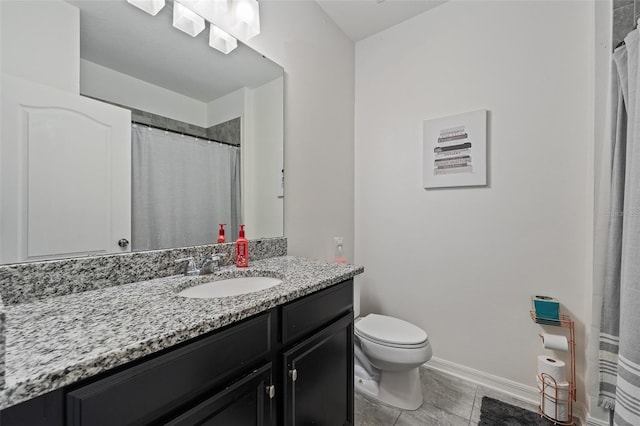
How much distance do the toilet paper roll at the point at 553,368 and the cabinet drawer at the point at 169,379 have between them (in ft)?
5.32

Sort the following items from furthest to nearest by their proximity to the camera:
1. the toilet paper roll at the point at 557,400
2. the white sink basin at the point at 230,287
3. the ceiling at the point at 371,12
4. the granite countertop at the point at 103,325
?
1. the ceiling at the point at 371,12
2. the toilet paper roll at the point at 557,400
3. the white sink basin at the point at 230,287
4. the granite countertop at the point at 103,325

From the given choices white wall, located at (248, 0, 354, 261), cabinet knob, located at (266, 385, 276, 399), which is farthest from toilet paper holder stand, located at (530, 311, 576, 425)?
cabinet knob, located at (266, 385, 276, 399)

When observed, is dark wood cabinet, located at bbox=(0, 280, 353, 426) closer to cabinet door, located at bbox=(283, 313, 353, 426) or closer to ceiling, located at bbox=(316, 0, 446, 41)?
cabinet door, located at bbox=(283, 313, 353, 426)

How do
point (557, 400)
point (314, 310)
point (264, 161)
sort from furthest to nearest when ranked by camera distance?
point (264, 161)
point (557, 400)
point (314, 310)

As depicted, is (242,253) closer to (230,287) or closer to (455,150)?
(230,287)

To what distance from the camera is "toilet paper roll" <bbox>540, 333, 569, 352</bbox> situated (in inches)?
58.1

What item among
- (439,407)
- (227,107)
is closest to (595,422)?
(439,407)

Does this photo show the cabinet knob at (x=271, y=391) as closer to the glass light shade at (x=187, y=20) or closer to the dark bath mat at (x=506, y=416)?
the dark bath mat at (x=506, y=416)

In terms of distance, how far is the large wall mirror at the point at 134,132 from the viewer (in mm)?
828

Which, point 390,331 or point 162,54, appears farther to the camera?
point 390,331

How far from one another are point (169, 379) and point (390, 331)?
1.35 meters

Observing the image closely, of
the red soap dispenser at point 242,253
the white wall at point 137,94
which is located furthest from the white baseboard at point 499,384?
the white wall at point 137,94

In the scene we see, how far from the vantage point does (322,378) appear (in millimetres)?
1104

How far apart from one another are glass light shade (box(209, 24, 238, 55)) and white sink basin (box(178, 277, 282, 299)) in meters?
1.15
